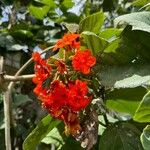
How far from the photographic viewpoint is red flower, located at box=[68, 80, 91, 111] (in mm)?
1116

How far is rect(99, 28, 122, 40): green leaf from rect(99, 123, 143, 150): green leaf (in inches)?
8.7

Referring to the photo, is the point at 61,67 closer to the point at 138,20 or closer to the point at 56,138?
the point at 138,20

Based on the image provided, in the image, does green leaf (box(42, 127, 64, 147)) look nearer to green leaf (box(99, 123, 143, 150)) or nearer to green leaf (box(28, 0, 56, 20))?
green leaf (box(99, 123, 143, 150))

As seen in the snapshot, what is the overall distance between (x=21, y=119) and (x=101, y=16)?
103 centimetres

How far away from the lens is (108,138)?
129cm

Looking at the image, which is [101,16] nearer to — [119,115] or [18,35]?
[119,115]

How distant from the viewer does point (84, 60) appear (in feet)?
3.71

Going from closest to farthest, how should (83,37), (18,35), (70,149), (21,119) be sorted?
(83,37), (70,149), (21,119), (18,35)

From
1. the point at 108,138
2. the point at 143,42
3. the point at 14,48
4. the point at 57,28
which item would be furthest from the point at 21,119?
the point at 143,42

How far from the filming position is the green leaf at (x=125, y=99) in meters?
1.25

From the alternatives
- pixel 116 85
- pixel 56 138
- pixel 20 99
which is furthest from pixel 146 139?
Result: pixel 20 99

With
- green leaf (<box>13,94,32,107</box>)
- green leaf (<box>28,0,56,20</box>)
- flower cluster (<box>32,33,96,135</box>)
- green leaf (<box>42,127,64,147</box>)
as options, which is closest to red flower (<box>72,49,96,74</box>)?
flower cluster (<box>32,33,96,135</box>)

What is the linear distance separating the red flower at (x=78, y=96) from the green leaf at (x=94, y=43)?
127mm

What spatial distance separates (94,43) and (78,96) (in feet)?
0.55
